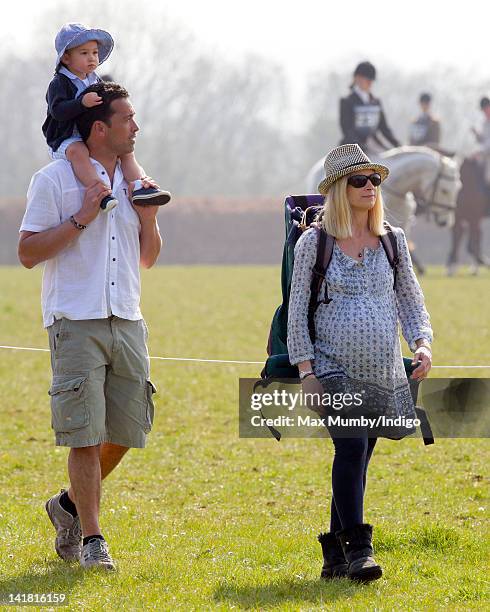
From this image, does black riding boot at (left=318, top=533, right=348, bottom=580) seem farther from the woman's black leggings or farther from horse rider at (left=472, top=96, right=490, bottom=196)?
horse rider at (left=472, top=96, right=490, bottom=196)

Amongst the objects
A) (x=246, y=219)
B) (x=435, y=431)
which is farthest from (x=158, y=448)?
(x=246, y=219)

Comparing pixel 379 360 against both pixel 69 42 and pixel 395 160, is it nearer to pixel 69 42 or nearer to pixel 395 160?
pixel 69 42

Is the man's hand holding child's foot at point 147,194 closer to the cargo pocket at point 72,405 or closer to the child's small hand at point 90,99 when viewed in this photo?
the child's small hand at point 90,99

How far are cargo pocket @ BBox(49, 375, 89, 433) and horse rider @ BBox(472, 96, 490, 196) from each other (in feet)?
74.2

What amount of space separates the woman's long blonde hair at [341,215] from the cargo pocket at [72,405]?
1092 millimetres

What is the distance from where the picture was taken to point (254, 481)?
266 inches

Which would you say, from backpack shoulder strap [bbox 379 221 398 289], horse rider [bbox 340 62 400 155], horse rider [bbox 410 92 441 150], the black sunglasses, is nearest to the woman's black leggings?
backpack shoulder strap [bbox 379 221 398 289]

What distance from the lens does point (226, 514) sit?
19.8ft

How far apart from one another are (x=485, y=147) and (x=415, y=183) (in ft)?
25.2

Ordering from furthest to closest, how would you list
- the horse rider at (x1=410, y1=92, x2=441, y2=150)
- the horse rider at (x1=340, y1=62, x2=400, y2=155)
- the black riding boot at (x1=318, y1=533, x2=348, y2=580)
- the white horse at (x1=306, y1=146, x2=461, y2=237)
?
the horse rider at (x1=410, y1=92, x2=441, y2=150) → the white horse at (x1=306, y1=146, x2=461, y2=237) → the horse rider at (x1=340, y1=62, x2=400, y2=155) → the black riding boot at (x1=318, y1=533, x2=348, y2=580)

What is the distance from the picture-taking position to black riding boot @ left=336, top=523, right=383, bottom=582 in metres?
4.52

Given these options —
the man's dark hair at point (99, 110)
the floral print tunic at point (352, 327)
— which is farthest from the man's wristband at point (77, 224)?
the floral print tunic at point (352, 327)

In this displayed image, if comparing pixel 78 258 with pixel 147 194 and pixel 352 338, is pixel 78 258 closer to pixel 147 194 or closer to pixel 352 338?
pixel 147 194

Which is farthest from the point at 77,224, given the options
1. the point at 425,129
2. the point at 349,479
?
the point at 425,129
